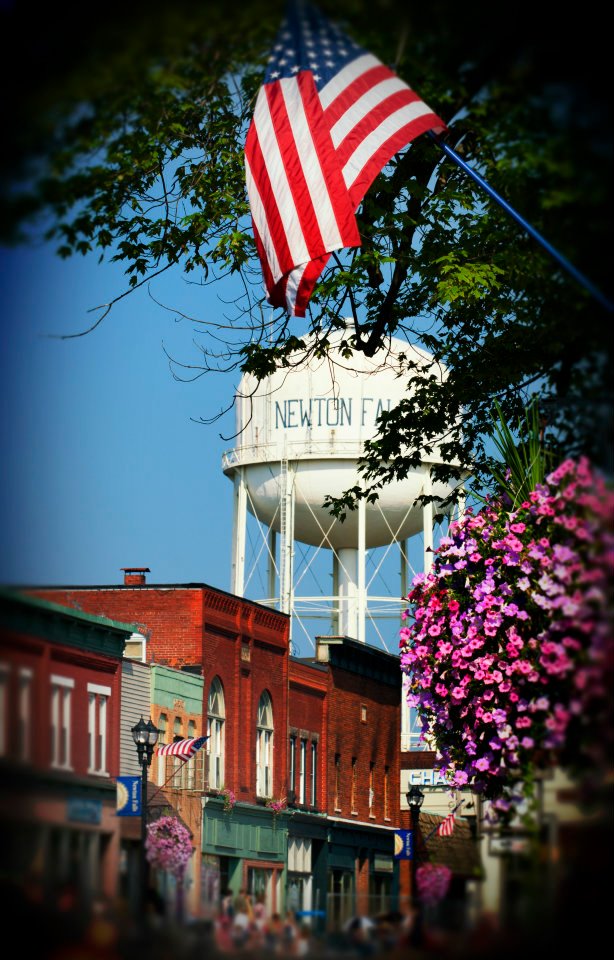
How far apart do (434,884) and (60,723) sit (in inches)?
59.0

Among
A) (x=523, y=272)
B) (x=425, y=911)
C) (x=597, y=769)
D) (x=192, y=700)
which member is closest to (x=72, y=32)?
(x=597, y=769)

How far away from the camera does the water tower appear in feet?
162

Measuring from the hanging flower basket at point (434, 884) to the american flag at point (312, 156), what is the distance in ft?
13.3

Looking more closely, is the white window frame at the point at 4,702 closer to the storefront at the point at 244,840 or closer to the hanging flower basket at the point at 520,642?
the hanging flower basket at the point at 520,642

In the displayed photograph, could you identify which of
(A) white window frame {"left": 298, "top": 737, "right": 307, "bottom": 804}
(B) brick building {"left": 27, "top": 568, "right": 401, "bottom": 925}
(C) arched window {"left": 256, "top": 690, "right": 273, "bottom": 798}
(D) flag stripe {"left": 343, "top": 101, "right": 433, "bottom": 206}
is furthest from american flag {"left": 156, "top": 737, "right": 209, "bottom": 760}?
(D) flag stripe {"left": 343, "top": 101, "right": 433, "bottom": 206}

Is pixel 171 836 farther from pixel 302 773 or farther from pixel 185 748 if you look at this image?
pixel 302 773

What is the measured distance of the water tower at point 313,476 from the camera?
4938 centimetres

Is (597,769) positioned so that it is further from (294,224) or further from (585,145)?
(294,224)

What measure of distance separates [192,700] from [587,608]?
124 feet

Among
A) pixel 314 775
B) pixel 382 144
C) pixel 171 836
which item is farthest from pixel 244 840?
pixel 382 144

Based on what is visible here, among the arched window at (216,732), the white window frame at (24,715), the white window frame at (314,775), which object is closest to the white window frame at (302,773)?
the white window frame at (314,775)

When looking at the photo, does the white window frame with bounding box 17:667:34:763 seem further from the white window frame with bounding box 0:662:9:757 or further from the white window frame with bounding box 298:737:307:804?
the white window frame with bounding box 298:737:307:804

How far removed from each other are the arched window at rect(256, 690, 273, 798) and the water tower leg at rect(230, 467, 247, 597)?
13.2 ft

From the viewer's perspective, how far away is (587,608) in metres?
4.96
